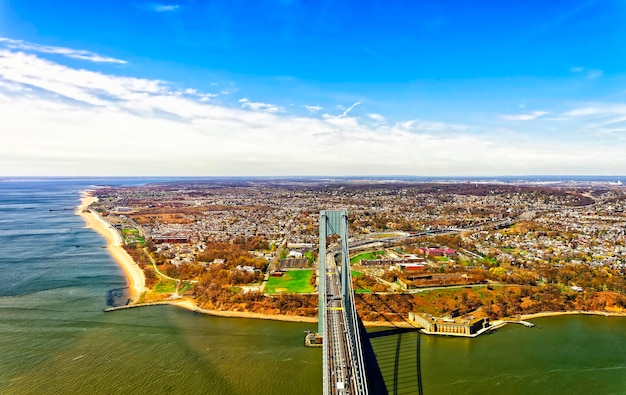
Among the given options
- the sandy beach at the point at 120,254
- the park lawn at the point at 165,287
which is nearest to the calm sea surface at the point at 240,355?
the sandy beach at the point at 120,254

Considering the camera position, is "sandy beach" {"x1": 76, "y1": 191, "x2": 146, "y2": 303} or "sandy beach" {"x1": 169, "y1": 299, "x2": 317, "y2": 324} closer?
"sandy beach" {"x1": 169, "y1": 299, "x2": 317, "y2": 324}

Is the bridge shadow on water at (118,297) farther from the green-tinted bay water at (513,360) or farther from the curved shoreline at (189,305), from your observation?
the green-tinted bay water at (513,360)

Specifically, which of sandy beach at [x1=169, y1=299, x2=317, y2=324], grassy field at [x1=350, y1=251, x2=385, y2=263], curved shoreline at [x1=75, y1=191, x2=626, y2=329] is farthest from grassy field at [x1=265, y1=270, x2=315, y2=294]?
grassy field at [x1=350, y1=251, x2=385, y2=263]

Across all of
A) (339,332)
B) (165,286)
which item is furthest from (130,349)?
(339,332)

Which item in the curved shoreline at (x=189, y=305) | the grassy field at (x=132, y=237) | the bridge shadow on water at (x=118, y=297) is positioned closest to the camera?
the curved shoreline at (x=189, y=305)

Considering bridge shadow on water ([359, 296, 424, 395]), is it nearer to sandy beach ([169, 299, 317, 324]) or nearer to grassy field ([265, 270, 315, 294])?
sandy beach ([169, 299, 317, 324])

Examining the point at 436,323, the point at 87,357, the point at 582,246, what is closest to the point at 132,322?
the point at 87,357
